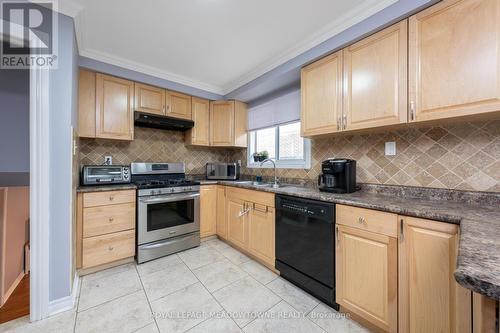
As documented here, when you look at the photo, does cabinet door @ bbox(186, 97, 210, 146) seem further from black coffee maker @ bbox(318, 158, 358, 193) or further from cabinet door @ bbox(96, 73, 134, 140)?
black coffee maker @ bbox(318, 158, 358, 193)

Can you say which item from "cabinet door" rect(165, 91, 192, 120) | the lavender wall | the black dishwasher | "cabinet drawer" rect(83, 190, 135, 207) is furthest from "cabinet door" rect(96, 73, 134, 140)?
the black dishwasher

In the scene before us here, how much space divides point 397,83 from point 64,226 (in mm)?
2792

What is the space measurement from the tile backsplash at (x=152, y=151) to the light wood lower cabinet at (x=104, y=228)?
0.76 m

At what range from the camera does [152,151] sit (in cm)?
304

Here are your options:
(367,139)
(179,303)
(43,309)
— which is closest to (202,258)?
(179,303)

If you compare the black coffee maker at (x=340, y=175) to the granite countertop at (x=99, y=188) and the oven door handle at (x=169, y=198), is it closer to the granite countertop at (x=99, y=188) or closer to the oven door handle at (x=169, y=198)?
the oven door handle at (x=169, y=198)

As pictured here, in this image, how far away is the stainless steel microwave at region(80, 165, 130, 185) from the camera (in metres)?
2.27

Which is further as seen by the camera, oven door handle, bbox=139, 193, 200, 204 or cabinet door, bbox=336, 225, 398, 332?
oven door handle, bbox=139, 193, 200, 204

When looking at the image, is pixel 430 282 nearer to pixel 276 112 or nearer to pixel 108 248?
pixel 276 112

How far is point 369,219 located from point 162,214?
2218 mm

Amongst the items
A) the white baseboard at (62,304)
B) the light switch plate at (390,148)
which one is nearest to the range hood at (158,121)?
the white baseboard at (62,304)

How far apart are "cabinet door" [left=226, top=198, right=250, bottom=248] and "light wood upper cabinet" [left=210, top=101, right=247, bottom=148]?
104cm

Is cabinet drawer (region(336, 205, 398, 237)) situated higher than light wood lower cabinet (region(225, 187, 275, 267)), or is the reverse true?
cabinet drawer (region(336, 205, 398, 237))

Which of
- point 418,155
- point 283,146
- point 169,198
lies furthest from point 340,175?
point 169,198
